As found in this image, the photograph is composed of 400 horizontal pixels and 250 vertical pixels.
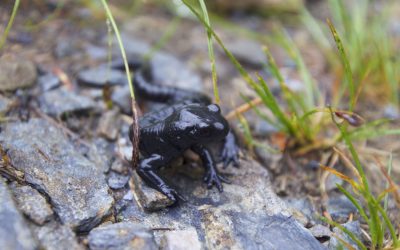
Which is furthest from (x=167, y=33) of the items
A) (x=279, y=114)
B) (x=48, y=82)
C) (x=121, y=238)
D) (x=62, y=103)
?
(x=121, y=238)

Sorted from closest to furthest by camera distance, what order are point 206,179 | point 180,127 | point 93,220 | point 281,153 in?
1. point 93,220
2. point 180,127
3. point 206,179
4. point 281,153

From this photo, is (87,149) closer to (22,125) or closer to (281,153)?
(22,125)

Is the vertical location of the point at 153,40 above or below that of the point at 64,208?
above

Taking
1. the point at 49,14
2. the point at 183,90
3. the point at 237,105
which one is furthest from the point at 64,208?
the point at 49,14

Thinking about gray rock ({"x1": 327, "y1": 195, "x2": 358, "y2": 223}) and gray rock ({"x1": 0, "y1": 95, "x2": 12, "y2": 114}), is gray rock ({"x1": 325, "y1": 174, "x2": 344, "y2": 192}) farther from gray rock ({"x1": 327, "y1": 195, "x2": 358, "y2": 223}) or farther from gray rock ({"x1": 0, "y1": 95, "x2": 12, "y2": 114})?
gray rock ({"x1": 0, "y1": 95, "x2": 12, "y2": 114})

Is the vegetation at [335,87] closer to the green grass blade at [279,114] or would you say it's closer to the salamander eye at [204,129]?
the green grass blade at [279,114]

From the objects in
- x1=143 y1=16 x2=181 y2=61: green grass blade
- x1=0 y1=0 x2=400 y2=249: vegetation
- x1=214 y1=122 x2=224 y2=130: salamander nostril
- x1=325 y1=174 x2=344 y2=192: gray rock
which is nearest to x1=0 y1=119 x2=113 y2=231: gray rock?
x1=0 y1=0 x2=400 y2=249: vegetation

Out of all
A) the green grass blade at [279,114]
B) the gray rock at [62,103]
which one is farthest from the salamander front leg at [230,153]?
the gray rock at [62,103]
